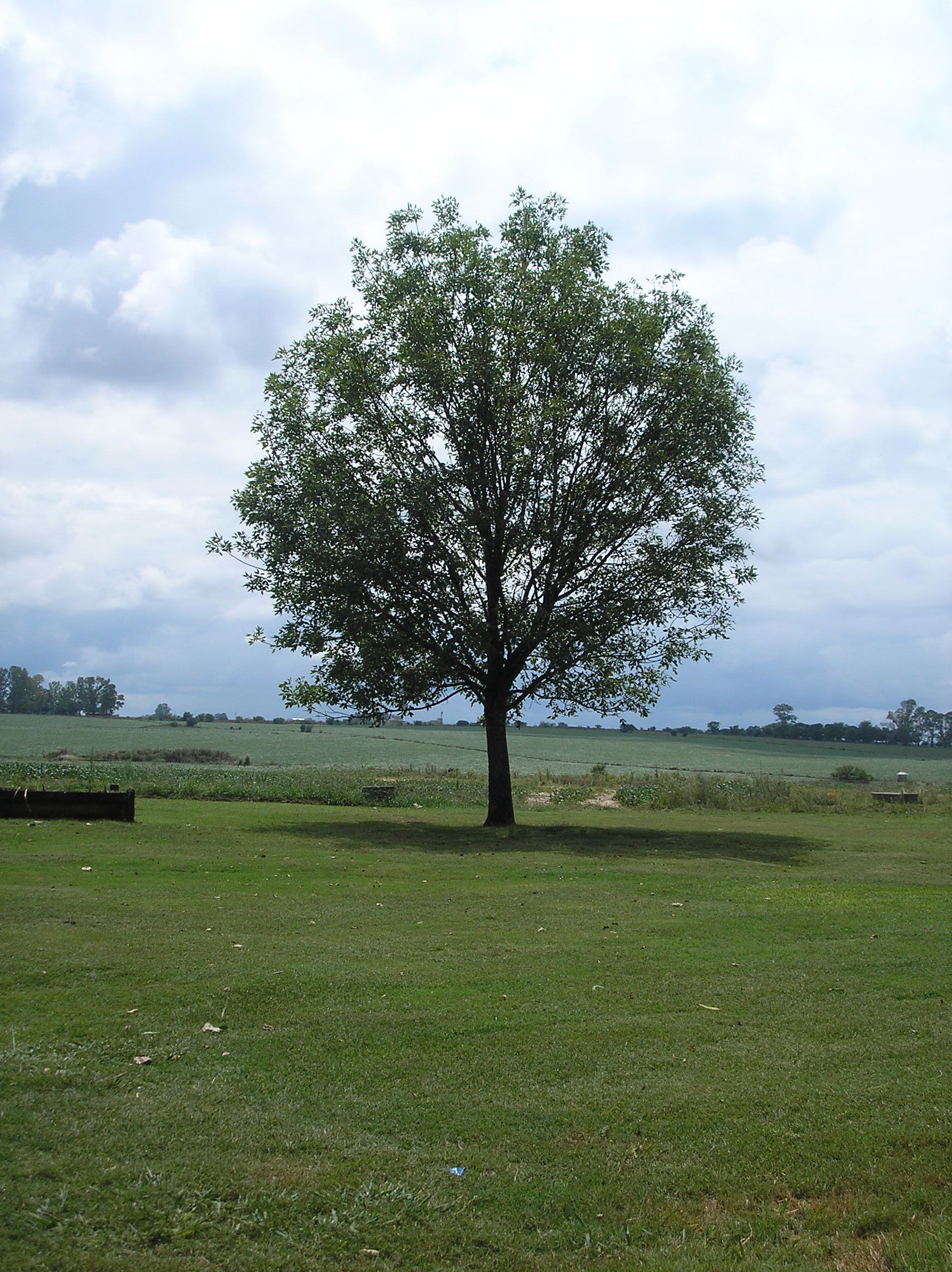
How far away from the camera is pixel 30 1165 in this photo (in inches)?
199

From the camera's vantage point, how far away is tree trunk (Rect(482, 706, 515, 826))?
90.7ft

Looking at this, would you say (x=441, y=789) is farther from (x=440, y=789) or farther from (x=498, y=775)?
(x=498, y=775)

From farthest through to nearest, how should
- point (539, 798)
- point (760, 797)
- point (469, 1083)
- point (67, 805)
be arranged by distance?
point (539, 798) → point (760, 797) → point (67, 805) → point (469, 1083)

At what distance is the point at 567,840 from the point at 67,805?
41.2 feet

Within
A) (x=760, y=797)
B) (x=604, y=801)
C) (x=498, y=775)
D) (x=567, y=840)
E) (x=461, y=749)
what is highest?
(x=498, y=775)

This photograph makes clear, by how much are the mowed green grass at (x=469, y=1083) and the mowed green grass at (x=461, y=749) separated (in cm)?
4820

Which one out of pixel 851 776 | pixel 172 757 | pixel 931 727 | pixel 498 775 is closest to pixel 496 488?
pixel 498 775

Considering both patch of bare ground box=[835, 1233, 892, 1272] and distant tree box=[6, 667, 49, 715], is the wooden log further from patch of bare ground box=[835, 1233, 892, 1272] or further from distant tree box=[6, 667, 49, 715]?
distant tree box=[6, 667, 49, 715]

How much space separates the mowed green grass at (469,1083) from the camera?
4.73 meters

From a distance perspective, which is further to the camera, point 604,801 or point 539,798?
point 539,798

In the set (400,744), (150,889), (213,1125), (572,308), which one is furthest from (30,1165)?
(400,744)

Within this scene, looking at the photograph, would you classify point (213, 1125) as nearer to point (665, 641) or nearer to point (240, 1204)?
point (240, 1204)

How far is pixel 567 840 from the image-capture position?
2444 centimetres

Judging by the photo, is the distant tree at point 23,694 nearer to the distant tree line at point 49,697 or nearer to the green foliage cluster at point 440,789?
the distant tree line at point 49,697
